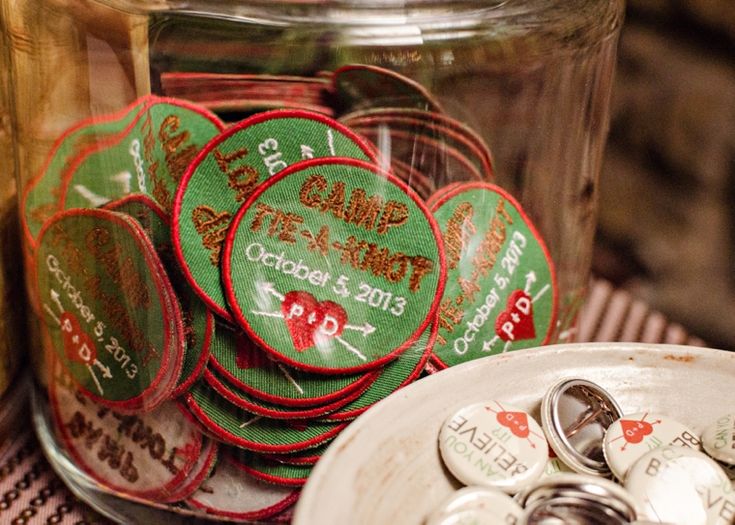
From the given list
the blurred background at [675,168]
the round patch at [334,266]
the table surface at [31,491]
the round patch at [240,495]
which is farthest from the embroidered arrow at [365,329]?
the blurred background at [675,168]

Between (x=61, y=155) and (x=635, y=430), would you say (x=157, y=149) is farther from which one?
(x=635, y=430)

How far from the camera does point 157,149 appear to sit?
463 millimetres

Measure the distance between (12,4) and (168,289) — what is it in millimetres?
207

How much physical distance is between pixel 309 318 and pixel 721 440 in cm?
21

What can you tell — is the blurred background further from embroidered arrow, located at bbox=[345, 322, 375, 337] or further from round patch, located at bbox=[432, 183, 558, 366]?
embroidered arrow, located at bbox=[345, 322, 375, 337]

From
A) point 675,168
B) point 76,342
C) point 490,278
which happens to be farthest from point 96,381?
point 675,168

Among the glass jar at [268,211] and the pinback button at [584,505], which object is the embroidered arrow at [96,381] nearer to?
the glass jar at [268,211]

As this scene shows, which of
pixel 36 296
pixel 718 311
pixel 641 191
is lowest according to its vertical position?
pixel 718 311

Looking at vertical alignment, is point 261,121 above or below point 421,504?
above

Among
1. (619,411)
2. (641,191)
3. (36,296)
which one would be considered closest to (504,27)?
(619,411)

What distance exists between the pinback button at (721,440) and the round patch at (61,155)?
1.12 feet

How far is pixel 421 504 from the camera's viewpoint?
0.40 m

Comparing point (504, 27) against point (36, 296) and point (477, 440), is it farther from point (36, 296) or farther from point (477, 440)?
point (36, 296)

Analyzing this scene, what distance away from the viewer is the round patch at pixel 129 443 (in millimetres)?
Result: 470
